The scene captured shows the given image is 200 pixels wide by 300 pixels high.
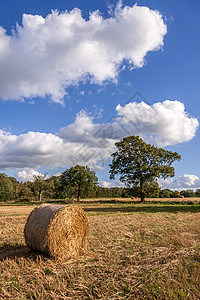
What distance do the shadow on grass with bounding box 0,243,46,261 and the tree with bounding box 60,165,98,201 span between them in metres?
38.8

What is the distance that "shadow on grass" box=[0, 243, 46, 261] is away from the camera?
642cm

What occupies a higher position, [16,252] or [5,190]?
[5,190]

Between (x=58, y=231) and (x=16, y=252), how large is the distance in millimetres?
1626

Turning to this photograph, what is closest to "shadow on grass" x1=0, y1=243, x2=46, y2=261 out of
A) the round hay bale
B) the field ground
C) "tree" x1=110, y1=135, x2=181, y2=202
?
the field ground

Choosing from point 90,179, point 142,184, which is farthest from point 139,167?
point 90,179

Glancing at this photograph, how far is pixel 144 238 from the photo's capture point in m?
8.27

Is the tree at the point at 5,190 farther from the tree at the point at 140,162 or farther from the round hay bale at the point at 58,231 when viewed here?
the round hay bale at the point at 58,231

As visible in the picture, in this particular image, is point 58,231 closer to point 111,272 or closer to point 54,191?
point 111,272

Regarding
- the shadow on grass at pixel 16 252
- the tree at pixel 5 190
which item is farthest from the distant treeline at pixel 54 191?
the shadow on grass at pixel 16 252

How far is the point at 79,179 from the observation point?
1859 inches

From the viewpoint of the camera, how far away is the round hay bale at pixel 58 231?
20.9 feet

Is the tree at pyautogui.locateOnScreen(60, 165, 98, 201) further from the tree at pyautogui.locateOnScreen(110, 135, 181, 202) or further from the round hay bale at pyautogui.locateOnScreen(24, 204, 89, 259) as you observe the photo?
the round hay bale at pyautogui.locateOnScreen(24, 204, 89, 259)

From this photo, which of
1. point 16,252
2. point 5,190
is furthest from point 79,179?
point 16,252

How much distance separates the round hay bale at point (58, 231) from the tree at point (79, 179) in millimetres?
39246
